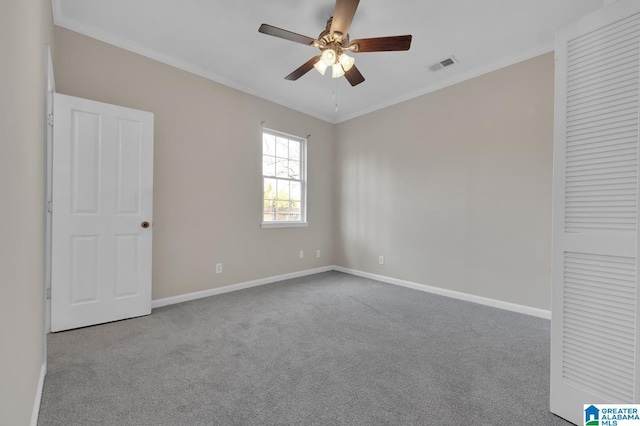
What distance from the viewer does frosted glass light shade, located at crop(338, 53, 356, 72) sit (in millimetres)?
2346

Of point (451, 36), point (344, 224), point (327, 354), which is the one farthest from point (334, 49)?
point (344, 224)

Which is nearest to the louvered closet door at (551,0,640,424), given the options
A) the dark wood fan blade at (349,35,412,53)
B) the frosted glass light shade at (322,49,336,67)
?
the dark wood fan blade at (349,35,412,53)

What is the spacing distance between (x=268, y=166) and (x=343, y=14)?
2591 millimetres

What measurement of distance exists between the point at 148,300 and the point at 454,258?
143 inches

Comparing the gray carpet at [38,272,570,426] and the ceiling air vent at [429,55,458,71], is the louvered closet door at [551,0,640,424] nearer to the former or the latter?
the gray carpet at [38,272,570,426]

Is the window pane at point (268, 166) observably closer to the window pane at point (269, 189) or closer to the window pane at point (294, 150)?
the window pane at point (269, 189)

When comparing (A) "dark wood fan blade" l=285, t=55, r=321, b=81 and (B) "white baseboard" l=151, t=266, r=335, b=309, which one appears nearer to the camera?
(A) "dark wood fan blade" l=285, t=55, r=321, b=81

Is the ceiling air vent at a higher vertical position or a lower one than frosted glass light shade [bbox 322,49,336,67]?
higher

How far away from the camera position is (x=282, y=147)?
4.50m

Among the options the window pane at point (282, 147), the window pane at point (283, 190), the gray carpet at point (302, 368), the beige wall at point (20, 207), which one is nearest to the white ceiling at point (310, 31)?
the window pane at point (282, 147)

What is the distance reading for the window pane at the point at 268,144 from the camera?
4238 mm

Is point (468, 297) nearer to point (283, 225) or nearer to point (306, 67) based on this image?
point (283, 225)

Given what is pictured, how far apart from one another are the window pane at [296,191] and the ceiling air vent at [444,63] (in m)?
2.56

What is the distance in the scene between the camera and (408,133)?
161 inches
